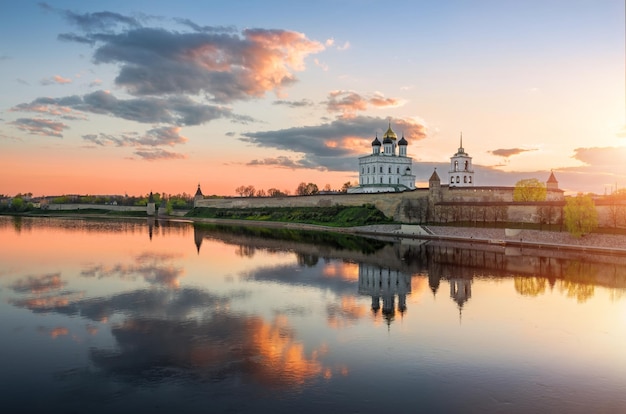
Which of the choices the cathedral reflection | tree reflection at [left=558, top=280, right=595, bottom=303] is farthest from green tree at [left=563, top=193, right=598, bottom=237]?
the cathedral reflection

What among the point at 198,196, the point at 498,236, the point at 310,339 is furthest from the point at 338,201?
the point at 310,339

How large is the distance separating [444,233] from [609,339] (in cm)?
2498

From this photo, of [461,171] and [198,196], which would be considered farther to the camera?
[198,196]

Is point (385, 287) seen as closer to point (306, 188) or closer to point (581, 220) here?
point (581, 220)

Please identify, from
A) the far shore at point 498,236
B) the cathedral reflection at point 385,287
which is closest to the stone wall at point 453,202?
the far shore at point 498,236

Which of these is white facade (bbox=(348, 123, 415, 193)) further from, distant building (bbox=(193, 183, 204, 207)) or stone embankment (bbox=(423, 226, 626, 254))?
distant building (bbox=(193, 183, 204, 207))

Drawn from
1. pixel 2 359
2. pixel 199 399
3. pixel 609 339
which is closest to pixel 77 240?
pixel 2 359

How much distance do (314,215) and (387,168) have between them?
40.6ft

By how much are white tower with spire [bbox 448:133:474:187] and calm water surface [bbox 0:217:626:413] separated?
37270mm

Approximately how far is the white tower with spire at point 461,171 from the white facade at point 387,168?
17.7 feet

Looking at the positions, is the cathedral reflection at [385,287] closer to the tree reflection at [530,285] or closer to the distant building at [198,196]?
the tree reflection at [530,285]

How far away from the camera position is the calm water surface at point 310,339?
24.5ft

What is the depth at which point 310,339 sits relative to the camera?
10.3 metres

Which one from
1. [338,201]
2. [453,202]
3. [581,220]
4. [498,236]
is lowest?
[498,236]
